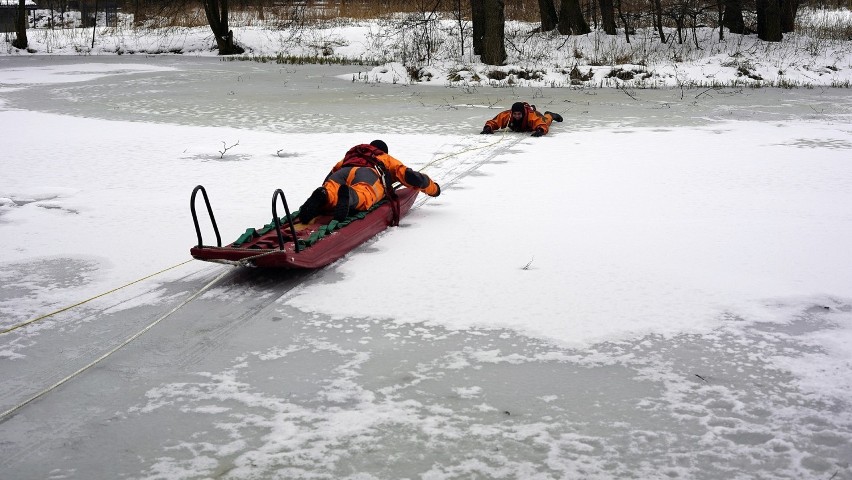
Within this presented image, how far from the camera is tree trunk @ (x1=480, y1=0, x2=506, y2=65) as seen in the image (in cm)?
1761

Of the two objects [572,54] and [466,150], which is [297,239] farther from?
[572,54]

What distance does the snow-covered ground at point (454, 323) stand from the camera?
2809 millimetres

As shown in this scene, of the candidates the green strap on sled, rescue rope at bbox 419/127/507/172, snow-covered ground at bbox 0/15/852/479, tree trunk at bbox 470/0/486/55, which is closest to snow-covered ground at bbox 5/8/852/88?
tree trunk at bbox 470/0/486/55

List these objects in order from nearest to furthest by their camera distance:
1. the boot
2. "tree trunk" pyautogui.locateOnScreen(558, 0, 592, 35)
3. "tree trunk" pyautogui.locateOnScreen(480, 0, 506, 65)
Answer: the boot < "tree trunk" pyautogui.locateOnScreen(480, 0, 506, 65) < "tree trunk" pyautogui.locateOnScreen(558, 0, 592, 35)

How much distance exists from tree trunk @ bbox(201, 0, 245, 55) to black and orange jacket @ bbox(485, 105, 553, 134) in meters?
17.4

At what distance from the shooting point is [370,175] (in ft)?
18.9

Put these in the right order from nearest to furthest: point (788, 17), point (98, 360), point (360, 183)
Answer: point (98, 360)
point (360, 183)
point (788, 17)

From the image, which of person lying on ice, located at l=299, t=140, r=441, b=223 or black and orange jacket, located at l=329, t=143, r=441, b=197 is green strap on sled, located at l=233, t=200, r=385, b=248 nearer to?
person lying on ice, located at l=299, t=140, r=441, b=223

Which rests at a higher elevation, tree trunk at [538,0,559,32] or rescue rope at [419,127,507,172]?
tree trunk at [538,0,559,32]

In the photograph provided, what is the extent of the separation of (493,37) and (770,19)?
716 centimetres

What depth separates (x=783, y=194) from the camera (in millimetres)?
6773

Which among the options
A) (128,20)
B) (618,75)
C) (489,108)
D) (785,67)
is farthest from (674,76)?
(128,20)

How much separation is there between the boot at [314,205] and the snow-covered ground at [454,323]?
0.38 m

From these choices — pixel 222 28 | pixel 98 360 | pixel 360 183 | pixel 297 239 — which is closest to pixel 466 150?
pixel 360 183
